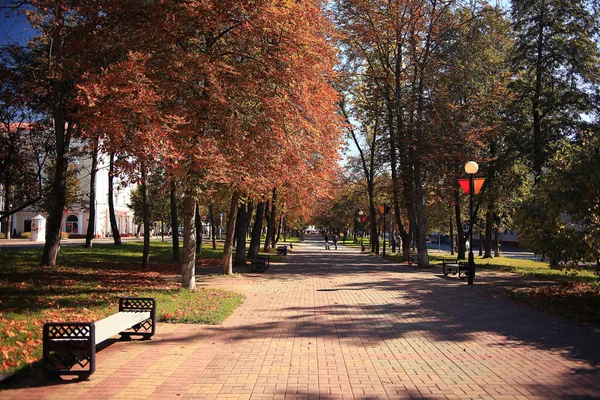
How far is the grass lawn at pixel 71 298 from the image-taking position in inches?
274

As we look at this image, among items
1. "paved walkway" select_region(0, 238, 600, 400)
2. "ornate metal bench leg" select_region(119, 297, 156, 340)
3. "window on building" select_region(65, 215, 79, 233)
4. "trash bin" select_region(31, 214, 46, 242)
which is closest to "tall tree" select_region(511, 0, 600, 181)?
"paved walkway" select_region(0, 238, 600, 400)

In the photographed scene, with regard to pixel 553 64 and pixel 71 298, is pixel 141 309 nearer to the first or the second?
pixel 71 298

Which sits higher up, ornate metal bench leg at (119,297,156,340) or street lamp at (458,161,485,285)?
street lamp at (458,161,485,285)

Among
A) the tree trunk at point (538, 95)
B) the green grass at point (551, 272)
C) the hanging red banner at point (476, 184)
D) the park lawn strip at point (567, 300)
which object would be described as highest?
the tree trunk at point (538, 95)

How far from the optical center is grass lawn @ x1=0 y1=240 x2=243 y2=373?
695cm

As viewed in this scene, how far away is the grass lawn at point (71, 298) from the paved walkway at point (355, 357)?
2.41 feet

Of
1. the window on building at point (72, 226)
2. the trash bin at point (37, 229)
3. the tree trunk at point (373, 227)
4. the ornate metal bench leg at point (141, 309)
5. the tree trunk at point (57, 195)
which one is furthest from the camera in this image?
the window on building at point (72, 226)

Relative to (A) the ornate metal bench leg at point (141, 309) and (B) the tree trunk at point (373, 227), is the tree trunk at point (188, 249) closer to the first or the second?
(A) the ornate metal bench leg at point (141, 309)

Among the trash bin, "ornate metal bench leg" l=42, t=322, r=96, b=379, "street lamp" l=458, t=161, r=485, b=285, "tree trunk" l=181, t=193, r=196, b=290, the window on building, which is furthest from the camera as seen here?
the window on building

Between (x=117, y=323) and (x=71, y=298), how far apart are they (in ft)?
14.9

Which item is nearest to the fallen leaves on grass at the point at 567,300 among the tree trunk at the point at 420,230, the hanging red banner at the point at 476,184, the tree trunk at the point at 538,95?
the hanging red banner at the point at 476,184

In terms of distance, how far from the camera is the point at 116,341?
24.6 feet

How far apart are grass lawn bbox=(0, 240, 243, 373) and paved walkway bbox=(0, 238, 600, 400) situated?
0.73 meters

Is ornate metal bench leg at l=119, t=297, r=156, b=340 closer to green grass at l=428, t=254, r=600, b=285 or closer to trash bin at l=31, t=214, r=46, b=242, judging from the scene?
green grass at l=428, t=254, r=600, b=285
